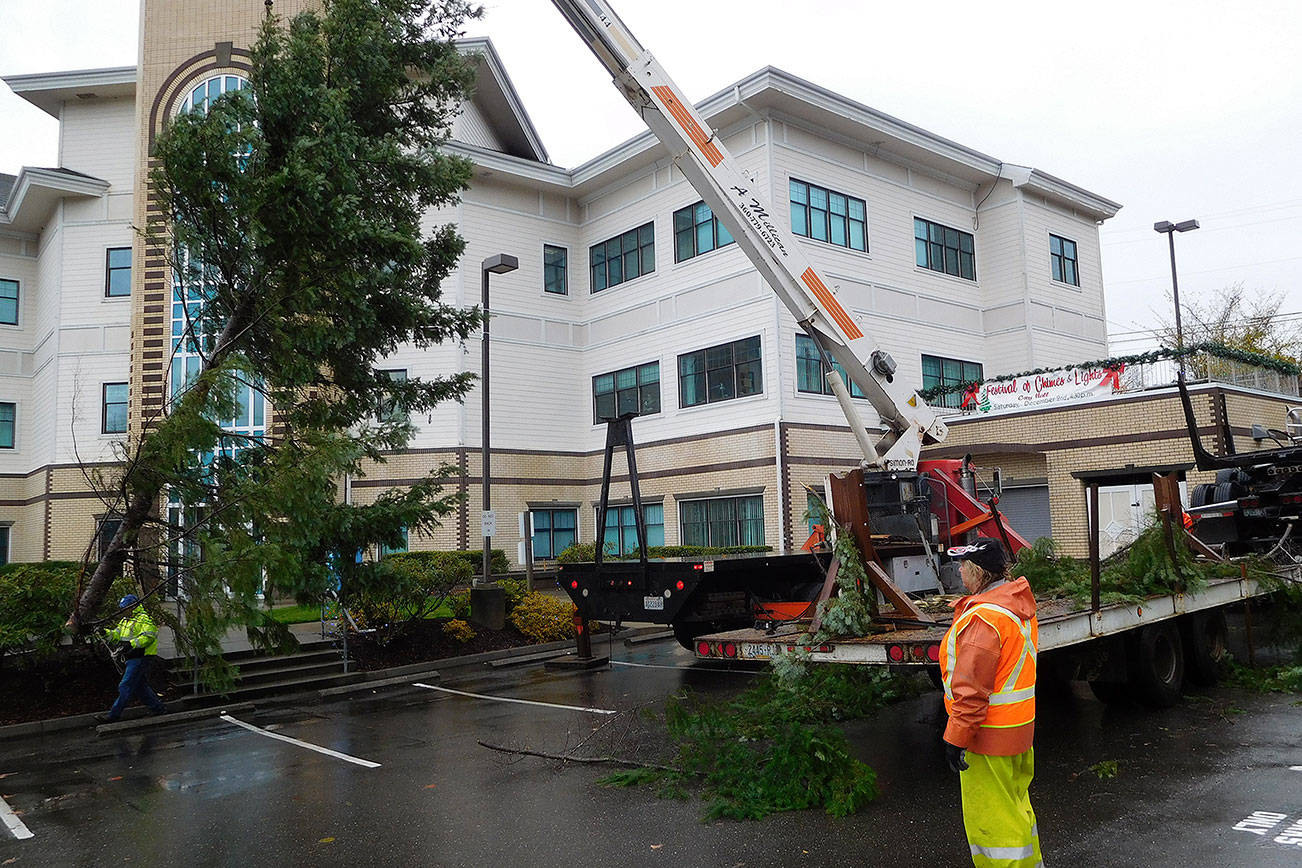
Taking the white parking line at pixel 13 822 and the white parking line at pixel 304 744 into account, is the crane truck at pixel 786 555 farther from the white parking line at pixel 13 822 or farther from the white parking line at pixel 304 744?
the white parking line at pixel 13 822

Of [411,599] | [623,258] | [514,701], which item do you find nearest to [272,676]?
[411,599]

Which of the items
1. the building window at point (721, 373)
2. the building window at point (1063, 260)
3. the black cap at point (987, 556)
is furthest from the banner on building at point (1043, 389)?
the black cap at point (987, 556)

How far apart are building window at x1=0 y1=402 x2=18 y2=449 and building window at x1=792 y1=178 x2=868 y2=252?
81.7 feet

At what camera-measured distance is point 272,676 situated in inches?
533

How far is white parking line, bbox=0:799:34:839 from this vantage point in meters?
7.03

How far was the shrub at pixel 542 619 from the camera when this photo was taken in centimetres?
1666

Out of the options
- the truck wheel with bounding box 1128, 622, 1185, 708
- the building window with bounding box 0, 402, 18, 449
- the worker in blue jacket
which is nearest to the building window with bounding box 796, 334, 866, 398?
the truck wheel with bounding box 1128, 622, 1185, 708

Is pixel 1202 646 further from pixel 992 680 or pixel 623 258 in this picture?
pixel 623 258

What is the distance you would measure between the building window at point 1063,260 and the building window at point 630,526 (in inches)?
530

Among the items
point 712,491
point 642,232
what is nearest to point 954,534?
point 712,491

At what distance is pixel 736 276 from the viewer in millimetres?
23656

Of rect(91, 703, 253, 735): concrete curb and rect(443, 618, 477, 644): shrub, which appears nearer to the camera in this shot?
rect(91, 703, 253, 735): concrete curb

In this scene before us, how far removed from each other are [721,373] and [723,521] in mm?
3549

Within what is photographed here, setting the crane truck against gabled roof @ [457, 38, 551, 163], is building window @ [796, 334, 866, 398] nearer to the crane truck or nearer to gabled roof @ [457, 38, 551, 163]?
the crane truck
